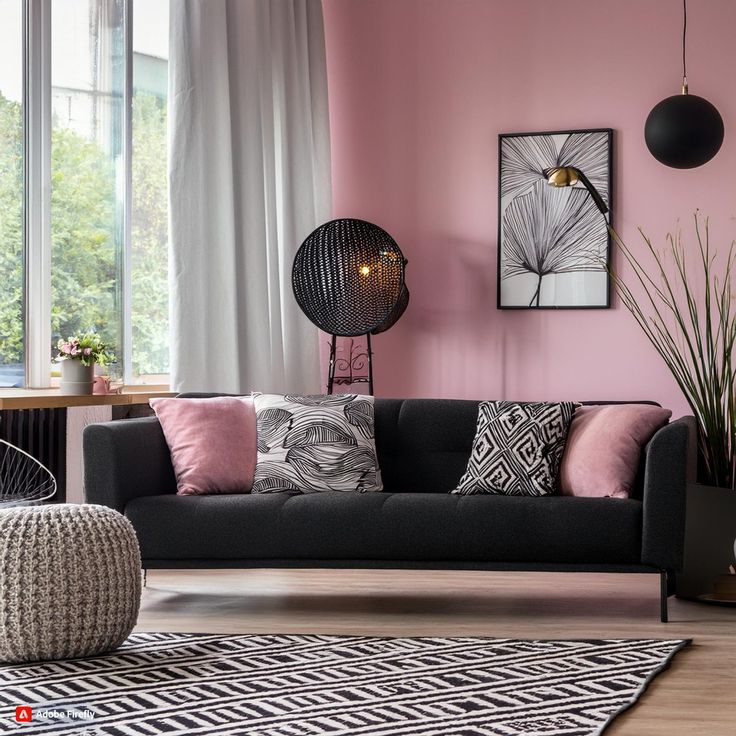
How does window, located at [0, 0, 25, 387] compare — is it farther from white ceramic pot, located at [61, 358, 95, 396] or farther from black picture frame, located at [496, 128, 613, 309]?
black picture frame, located at [496, 128, 613, 309]

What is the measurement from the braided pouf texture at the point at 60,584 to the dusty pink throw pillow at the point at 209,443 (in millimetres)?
854

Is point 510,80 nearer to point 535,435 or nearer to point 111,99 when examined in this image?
point 111,99

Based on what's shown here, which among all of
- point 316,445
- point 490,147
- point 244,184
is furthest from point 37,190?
point 490,147

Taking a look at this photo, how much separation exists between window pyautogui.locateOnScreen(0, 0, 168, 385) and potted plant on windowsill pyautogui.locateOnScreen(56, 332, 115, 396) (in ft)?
0.98

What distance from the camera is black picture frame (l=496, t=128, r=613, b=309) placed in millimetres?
5363

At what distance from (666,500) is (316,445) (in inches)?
49.6

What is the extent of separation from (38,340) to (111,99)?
119 cm

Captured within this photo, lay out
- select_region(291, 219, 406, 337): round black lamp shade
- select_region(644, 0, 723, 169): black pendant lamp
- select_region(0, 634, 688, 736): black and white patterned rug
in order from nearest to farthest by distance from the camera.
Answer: select_region(0, 634, 688, 736): black and white patterned rug, select_region(644, 0, 723, 169): black pendant lamp, select_region(291, 219, 406, 337): round black lamp shade

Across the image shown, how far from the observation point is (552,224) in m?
5.44

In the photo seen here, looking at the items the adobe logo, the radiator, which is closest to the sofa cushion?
the radiator

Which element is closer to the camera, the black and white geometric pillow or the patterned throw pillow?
the black and white geometric pillow

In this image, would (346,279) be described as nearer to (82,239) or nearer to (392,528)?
(82,239)

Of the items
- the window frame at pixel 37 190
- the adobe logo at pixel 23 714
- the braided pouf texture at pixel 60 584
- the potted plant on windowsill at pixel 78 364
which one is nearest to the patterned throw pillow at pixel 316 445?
the potted plant on windowsill at pixel 78 364

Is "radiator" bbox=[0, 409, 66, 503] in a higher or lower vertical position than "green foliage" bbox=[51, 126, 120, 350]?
lower
